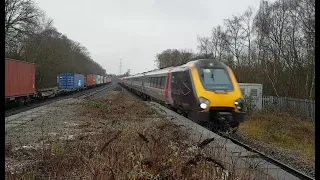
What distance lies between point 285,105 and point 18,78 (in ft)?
65.5

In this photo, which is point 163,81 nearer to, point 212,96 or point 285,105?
point 212,96

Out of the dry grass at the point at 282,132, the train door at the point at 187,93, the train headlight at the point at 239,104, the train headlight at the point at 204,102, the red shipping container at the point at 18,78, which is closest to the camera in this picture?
the train headlight at the point at 204,102

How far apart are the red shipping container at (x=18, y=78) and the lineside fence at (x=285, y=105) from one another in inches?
631

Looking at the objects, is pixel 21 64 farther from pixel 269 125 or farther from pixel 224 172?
pixel 224 172

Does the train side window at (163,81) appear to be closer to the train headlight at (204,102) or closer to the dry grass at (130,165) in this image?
the train headlight at (204,102)

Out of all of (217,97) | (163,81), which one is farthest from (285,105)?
(217,97)

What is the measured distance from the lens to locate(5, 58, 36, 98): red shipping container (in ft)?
63.3

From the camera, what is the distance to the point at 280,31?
3134 centimetres

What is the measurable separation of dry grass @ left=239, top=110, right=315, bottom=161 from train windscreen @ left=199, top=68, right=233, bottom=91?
354 centimetres

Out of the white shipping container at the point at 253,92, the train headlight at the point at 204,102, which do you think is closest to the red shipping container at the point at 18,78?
the train headlight at the point at 204,102

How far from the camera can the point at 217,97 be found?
11719mm

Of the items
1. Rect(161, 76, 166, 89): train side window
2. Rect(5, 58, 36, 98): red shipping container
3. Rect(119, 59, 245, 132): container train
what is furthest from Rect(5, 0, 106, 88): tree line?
Rect(119, 59, 245, 132): container train

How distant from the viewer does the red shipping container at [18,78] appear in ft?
63.3

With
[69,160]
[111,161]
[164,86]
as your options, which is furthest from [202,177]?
[164,86]
